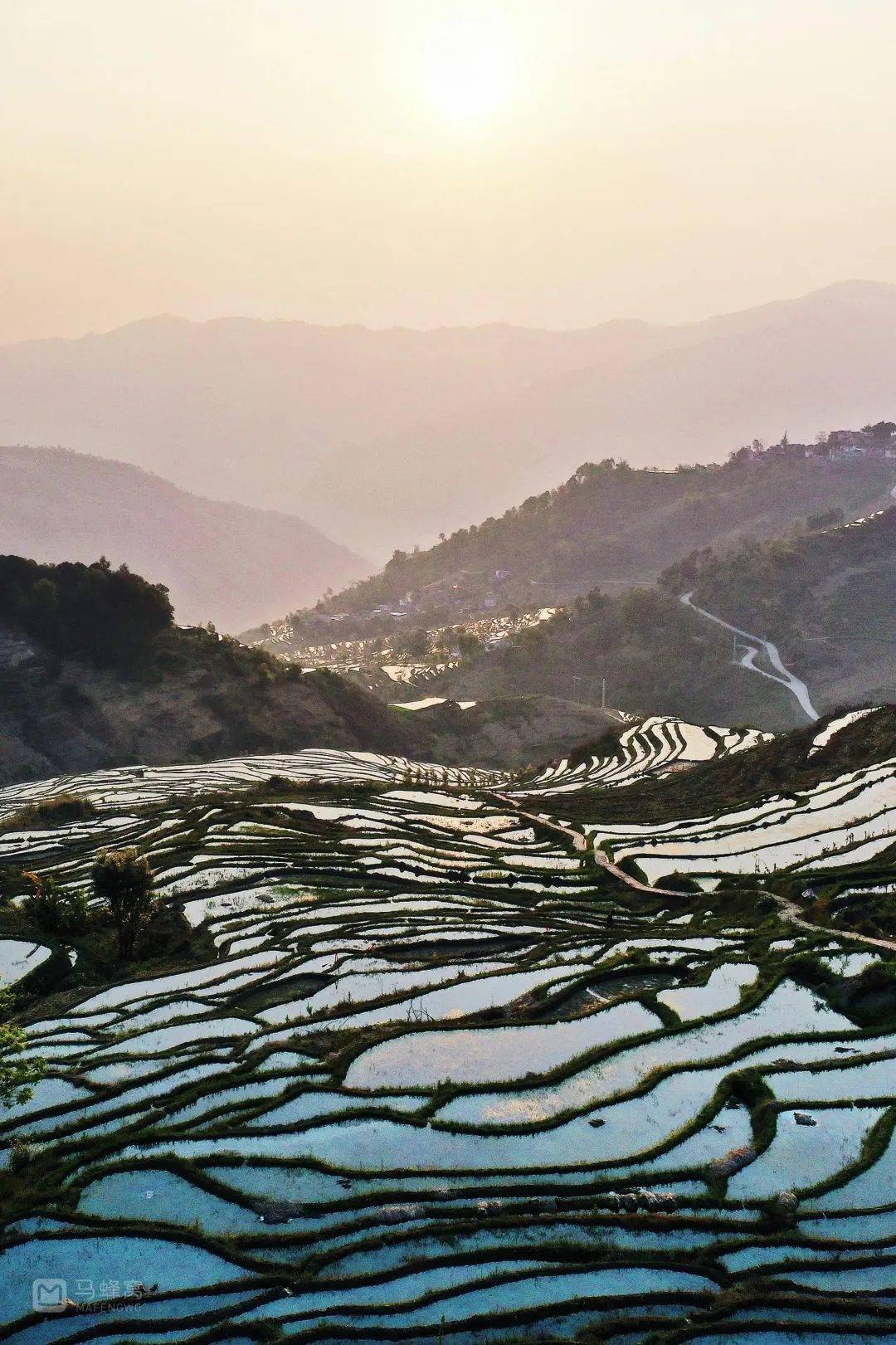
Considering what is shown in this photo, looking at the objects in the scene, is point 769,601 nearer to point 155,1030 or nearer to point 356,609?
point 356,609

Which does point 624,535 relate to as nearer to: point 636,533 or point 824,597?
point 636,533

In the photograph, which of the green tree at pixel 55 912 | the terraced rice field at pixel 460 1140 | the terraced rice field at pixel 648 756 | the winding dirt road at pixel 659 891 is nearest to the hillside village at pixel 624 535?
the terraced rice field at pixel 648 756

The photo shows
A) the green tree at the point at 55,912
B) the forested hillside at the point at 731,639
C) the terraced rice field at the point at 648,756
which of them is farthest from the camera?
the forested hillside at the point at 731,639

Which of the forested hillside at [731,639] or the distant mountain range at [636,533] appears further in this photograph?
the distant mountain range at [636,533]

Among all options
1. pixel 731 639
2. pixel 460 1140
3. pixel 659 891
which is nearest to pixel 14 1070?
pixel 460 1140

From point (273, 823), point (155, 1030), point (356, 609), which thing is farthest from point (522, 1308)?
point (356, 609)

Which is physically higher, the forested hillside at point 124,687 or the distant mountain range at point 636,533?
the distant mountain range at point 636,533

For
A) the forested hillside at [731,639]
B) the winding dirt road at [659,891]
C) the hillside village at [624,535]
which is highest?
the hillside village at [624,535]

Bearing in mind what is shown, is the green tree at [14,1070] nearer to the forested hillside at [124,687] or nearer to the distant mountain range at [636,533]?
the forested hillside at [124,687]
